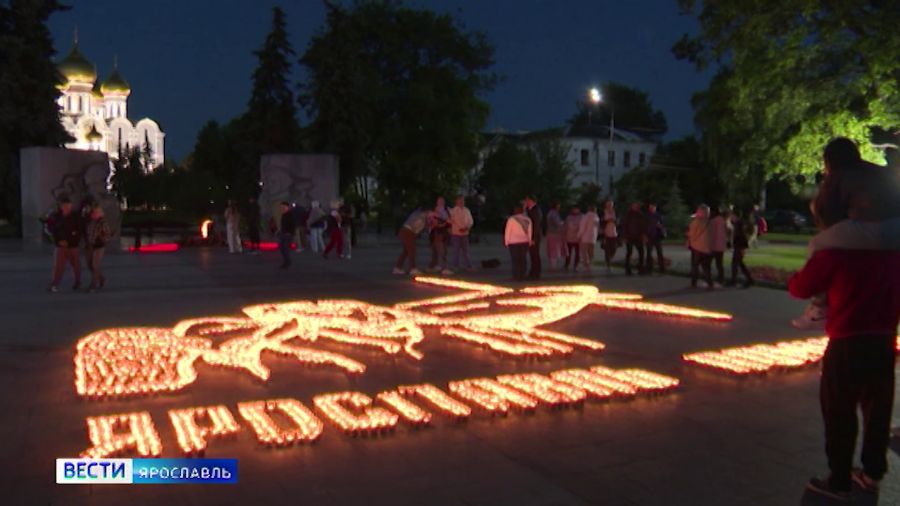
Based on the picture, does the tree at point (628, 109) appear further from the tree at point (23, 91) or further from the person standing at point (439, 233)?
the person standing at point (439, 233)

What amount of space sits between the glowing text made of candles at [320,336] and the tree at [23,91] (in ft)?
91.3

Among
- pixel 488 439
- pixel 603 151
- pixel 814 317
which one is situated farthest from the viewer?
pixel 603 151

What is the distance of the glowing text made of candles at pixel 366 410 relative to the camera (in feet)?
18.3

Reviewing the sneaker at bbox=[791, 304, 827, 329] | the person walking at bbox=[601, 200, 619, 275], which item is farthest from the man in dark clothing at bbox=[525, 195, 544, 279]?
the sneaker at bbox=[791, 304, 827, 329]

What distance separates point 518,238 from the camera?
16156mm

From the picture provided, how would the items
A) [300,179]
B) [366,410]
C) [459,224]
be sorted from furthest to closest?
1. [300,179]
2. [459,224]
3. [366,410]

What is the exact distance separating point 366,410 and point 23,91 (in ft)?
115

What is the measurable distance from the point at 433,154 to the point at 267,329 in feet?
108

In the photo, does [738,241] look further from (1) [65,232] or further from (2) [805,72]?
(1) [65,232]

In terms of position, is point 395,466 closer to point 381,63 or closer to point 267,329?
point 267,329

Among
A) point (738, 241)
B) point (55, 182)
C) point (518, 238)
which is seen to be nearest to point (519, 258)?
point (518, 238)

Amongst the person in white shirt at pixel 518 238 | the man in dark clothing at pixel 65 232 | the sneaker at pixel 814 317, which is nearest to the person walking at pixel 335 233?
the person in white shirt at pixel 518 238

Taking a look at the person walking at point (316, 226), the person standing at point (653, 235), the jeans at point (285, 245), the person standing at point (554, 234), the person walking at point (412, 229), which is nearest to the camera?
the person walking at point (412, 229)

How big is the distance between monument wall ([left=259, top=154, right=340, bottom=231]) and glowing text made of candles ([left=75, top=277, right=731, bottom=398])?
716 inches
